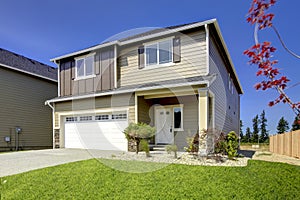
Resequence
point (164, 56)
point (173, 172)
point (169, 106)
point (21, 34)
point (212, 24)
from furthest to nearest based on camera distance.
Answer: point (21, 34)
point (169, 106)
point (164, 56)
point (212, 24)
point (173, 172)

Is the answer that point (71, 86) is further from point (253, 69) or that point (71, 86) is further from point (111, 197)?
point (253, 69)

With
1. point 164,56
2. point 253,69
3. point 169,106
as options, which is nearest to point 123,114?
point 169,106

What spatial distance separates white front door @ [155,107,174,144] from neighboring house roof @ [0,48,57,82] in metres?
10.1

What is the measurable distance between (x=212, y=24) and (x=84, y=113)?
26.1 feet

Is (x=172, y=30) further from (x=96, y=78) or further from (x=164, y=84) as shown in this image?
(x=96, y=78)

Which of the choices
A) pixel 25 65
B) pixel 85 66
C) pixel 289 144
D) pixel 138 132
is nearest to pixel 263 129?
pixel 289 144

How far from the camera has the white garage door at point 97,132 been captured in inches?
399

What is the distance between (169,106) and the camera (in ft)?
34.9

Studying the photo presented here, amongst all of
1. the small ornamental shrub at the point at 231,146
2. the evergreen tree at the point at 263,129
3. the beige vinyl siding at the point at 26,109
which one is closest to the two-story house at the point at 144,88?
the small ornamental shrub at the point at 231,146

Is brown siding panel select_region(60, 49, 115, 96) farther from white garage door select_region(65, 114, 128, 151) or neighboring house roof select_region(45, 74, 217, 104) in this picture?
white garage door select_region(65, 114, 128, 151)

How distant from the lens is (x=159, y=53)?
32.6 ft

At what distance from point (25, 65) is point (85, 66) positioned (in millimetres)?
6268

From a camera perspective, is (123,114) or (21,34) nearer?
(123,114)

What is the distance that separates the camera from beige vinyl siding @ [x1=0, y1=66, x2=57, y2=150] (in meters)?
13.1
